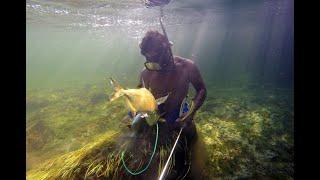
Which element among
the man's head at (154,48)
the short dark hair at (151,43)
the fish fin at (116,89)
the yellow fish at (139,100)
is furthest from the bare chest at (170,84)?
the fish fin at (116,89)

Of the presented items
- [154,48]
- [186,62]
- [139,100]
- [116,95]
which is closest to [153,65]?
[154,48]

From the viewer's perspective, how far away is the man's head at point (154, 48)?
14.9ft

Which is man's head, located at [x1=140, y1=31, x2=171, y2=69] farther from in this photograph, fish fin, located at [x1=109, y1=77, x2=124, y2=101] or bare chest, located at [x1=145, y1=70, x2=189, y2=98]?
fish fin, located at [x1=109, y1=77, x2=124, y2=101]

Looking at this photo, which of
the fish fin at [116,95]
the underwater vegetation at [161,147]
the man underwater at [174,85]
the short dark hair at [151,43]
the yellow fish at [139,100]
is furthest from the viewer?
the man underwater at [174,85]

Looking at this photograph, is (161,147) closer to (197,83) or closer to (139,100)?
(197,83)

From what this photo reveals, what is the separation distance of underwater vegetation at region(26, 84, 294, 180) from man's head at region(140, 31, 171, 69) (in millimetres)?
1662

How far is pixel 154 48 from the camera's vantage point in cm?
455

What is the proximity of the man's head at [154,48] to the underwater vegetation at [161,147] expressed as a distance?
1662 millimetres

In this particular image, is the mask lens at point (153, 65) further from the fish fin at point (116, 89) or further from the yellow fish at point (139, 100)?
the fish fin at point (116, 89)

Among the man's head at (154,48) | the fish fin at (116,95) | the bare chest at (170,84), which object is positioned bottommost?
the bare chest at (170,84)

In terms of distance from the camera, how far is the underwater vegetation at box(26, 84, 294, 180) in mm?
4645
